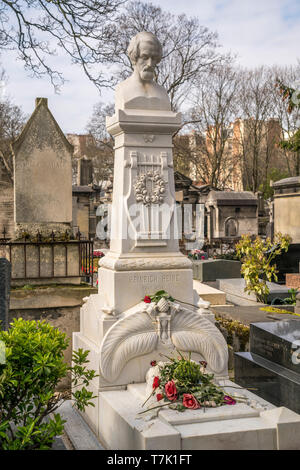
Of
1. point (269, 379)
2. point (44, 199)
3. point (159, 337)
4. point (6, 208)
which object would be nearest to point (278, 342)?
point (269, 379)

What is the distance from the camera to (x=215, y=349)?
4.91 meters

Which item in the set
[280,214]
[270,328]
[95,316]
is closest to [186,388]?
[95,316]

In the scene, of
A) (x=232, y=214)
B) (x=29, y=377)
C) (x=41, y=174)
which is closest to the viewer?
(x=29, y=377)

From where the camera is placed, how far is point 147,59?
5137mm

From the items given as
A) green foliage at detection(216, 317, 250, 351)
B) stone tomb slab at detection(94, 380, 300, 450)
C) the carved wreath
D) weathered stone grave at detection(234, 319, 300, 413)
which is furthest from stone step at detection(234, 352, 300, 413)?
the carved wreath

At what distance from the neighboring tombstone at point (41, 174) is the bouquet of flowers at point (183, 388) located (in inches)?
139

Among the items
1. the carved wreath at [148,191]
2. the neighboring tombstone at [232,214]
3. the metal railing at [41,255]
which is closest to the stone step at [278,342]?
the carved wreath at [148,191]

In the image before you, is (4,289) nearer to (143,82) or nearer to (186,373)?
(186,373)

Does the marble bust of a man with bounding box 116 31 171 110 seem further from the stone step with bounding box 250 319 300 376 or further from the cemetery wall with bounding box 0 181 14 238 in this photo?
the cemetery wall with bounding box 0 181 14 238

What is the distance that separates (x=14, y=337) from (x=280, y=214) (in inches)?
597

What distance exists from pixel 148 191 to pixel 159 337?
4.70ft

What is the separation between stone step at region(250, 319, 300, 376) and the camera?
17.3 ft

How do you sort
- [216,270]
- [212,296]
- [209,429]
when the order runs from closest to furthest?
[209,429], [212,296], [216,270]
